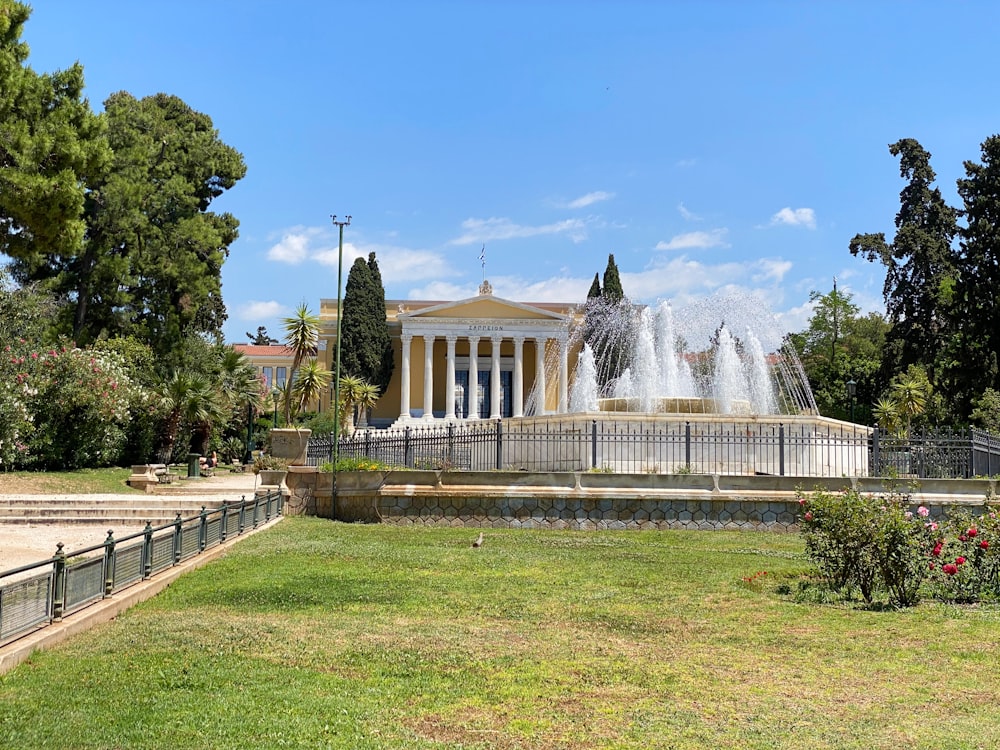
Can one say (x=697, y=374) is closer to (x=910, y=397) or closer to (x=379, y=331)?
(x=910, y=397)

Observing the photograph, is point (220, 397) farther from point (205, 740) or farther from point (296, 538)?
point (205, 740)

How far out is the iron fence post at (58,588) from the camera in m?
7.70

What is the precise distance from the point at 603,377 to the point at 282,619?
44.4m

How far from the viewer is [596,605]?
30.0 feet

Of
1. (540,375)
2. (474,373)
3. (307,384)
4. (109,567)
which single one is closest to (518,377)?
(540,375)

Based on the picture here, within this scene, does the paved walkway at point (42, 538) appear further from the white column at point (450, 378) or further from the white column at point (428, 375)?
the white column at point (450, 378)

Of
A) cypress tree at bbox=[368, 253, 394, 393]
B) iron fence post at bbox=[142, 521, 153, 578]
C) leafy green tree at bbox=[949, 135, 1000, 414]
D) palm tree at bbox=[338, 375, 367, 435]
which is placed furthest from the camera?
cypress tree at bbox=[368, 253, 394, 393]

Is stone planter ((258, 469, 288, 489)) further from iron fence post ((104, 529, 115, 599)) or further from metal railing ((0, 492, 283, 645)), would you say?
iron fence post ((104, 529, 115, 599))

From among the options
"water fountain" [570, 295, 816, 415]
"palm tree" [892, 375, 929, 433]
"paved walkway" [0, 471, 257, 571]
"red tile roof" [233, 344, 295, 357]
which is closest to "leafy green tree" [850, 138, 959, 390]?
"palm tree" [892, 375, 929, 433]

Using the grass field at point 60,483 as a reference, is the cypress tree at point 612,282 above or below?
above

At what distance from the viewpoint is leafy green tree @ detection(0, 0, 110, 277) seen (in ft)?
54.0

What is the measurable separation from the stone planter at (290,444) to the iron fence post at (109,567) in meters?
11.7

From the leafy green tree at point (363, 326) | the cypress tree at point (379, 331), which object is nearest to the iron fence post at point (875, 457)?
the leafy green tree at point (363, 326)

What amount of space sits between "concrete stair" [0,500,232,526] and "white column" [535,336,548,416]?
128 ft
